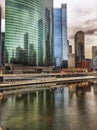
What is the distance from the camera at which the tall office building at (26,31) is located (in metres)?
161

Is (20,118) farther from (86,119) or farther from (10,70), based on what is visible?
(10,70)

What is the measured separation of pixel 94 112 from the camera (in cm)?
5200

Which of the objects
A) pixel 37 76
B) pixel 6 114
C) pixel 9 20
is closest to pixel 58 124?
pixel 6 114

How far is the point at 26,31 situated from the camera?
174 metres

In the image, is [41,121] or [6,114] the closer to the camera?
[41,121]

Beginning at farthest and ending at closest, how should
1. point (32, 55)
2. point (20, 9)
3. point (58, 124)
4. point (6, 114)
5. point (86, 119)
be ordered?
1. point (32, 55)
2. point (20, 9)
3. point (6, 114)
4. point (86, 119)
5. point (58, 124)

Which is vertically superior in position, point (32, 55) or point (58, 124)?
point (32, 55)

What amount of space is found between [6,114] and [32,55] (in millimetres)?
136250

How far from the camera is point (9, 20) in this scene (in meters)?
160

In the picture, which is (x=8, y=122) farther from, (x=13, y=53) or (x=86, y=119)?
(x=13, y=53)

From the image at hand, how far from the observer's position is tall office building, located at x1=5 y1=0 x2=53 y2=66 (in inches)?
6344

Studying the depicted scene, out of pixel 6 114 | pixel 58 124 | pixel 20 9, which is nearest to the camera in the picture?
pixel 58 124

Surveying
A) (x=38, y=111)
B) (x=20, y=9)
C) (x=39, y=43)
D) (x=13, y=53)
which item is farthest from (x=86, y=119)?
(x=39, y=43)

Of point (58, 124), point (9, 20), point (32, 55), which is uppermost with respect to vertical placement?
point (9, 20)
